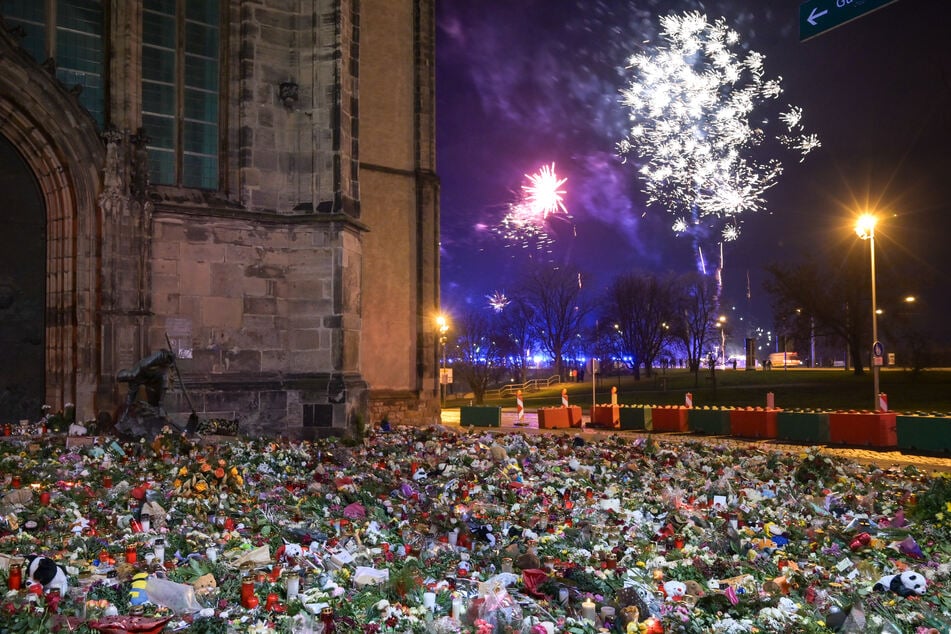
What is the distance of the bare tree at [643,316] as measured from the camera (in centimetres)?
6725

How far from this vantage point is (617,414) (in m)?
27.0

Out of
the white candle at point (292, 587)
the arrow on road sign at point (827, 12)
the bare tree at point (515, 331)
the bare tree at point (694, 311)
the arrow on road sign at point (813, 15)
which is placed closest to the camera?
the white candle at point (292, 587)

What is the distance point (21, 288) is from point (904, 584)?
13.4 m

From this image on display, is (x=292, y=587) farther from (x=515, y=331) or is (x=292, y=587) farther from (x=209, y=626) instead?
(x=515, y=331)

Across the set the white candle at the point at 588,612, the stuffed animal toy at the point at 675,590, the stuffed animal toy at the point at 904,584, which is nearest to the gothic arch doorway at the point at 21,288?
the white candle at the point at 588,612

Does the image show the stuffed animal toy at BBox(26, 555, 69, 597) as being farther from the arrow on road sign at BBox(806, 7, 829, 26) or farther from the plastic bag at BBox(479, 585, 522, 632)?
the arrow on road sign at BBox(806, 7, 829, 26)

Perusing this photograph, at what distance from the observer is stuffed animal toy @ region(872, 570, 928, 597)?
19.5ft

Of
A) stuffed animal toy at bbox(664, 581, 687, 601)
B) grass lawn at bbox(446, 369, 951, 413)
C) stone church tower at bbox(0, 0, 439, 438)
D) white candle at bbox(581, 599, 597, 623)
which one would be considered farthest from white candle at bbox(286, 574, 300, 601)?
grass lawn at bbox(446, 369, 951, 413)

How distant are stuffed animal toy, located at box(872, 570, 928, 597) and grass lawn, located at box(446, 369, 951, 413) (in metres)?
26.7

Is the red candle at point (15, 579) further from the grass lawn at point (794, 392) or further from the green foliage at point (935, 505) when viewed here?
the grass lawn at point (794, 392)

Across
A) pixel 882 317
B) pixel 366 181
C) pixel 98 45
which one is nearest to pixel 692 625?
pixel 98 45

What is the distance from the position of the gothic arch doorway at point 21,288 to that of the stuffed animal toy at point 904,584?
41.6ft

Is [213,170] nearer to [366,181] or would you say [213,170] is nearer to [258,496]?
[366,181]

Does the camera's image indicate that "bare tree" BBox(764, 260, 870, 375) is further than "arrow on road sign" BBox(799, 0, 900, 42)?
Yes
